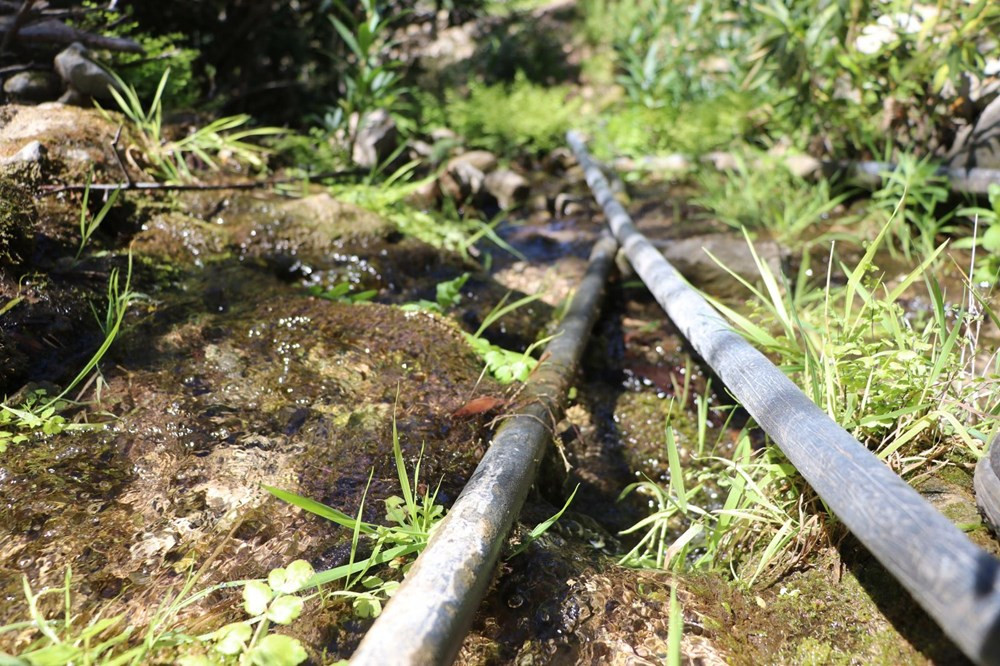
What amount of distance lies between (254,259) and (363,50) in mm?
2332

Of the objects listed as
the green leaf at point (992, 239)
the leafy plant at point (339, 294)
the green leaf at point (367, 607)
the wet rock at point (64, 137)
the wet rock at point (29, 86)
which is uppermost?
the wet rock at point (29, 86)

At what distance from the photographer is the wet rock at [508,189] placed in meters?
5.35

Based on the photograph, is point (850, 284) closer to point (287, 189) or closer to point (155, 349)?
point (155, 349)

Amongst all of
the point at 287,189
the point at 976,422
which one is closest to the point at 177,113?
the point at 287,189

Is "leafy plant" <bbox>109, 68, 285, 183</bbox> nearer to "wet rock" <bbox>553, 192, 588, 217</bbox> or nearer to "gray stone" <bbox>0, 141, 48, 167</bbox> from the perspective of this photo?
"gray stone" <bbox>0, 141, 48, 167</bbox>

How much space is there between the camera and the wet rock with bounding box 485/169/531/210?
17.5 feet

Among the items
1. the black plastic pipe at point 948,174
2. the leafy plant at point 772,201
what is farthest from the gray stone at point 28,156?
the black plastic pipe at point 948,174

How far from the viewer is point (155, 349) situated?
215 centimetres

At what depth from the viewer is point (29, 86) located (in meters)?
3.31

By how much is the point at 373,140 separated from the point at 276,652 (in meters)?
4.19

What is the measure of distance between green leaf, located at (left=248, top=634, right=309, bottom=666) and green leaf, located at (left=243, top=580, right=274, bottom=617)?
88 mm

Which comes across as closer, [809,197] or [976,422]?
[976,422]

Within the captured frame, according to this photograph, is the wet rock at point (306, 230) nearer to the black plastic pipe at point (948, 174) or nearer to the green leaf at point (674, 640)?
the green leaf at point (674, 640)

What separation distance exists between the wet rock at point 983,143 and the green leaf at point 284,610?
447 cm
